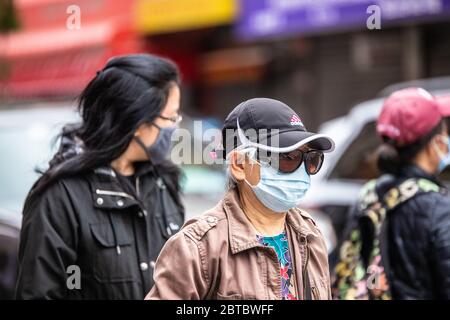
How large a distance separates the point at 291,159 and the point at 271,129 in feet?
0.42

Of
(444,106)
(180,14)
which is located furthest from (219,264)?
(180,14)

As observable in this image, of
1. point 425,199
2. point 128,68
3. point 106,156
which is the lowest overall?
point 425,199

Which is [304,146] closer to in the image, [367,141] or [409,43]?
[367,141]

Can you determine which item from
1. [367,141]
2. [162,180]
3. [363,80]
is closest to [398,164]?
[162,180]

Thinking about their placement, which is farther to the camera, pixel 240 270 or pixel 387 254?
pixel 387 254

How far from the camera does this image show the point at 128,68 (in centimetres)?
313

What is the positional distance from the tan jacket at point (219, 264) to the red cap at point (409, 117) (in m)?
1.18

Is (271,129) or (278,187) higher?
(271,129)

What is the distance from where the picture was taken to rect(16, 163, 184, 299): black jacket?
2730 millimetres

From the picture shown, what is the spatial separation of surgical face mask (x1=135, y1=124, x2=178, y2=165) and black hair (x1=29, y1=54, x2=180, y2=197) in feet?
0.24

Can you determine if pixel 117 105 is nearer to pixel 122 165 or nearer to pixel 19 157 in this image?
pixel 122 165

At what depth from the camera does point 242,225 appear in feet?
7.48

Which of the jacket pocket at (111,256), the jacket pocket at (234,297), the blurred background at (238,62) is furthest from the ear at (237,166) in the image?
the blurred background at (238,62)

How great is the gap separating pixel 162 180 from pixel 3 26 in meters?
11.1
